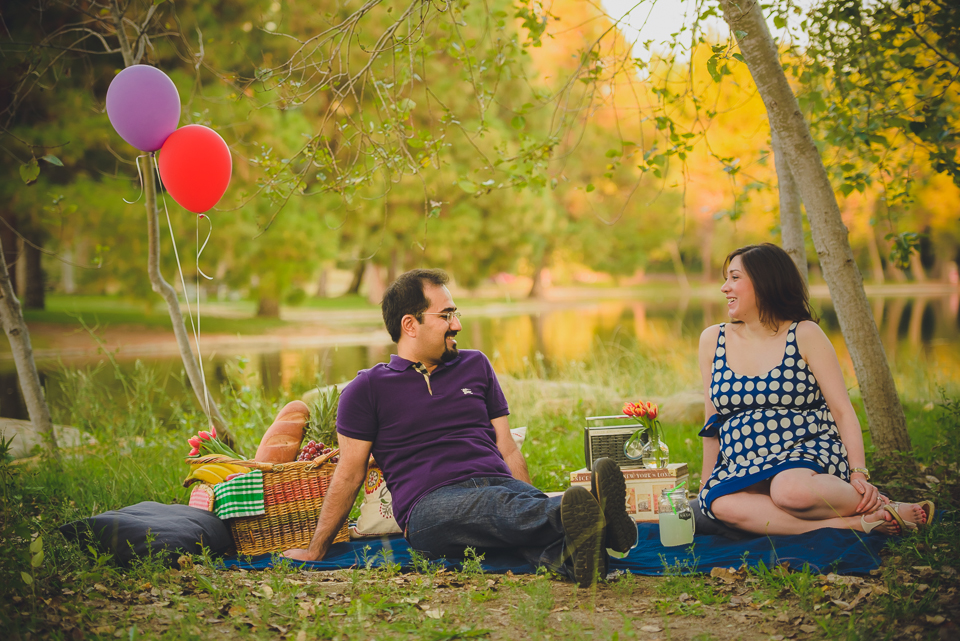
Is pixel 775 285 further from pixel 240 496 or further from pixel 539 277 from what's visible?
pixel 539 277

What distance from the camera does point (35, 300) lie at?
18.6 m

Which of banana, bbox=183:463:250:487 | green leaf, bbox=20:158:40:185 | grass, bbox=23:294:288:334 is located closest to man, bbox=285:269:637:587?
banana, bbox=183:463:250:487

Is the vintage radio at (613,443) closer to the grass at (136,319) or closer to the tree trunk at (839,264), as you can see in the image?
the tree trunk at (839,264)

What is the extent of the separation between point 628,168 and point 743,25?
2635 centimetres

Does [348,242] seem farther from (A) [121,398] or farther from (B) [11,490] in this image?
(B) [11,490]

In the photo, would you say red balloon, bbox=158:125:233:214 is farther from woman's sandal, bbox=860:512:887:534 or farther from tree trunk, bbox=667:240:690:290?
tree trunk, bbox=667:240:690:290

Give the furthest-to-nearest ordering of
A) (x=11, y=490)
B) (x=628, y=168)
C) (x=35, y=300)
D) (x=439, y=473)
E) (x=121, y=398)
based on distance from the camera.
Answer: (x=628, y=168) < (x=35, y=300) < (x=121, y=398) < (x=11, y=490) < (x=439, y=473)

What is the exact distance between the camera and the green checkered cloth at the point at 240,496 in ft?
11.1

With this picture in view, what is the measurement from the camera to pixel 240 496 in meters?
3.40

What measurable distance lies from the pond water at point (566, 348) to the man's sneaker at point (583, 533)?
126 inches

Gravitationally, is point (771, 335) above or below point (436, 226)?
below

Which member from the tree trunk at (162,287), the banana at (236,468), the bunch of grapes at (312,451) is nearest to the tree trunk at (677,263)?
the tree trunk at (162,287)

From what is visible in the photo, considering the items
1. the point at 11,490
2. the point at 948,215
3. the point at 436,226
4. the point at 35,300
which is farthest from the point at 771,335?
the point at 948,215

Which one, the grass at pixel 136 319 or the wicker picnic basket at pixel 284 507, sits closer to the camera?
the wicker picnic basket at pixel 284 507
